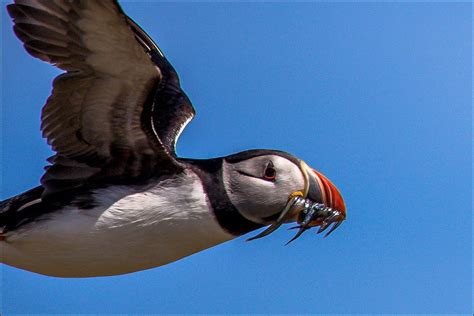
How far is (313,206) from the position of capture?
5730mm

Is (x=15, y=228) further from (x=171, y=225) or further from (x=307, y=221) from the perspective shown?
(x=307, y=221)

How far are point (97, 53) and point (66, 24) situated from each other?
0.24 metres

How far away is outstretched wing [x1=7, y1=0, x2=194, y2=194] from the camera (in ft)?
17.8

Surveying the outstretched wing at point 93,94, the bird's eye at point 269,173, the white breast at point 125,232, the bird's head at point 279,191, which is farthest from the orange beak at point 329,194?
the outstretched wing at point 93,94

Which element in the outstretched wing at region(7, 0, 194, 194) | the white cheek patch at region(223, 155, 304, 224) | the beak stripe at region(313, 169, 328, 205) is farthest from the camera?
the beak stripe at region(313, 169, 328, 205)

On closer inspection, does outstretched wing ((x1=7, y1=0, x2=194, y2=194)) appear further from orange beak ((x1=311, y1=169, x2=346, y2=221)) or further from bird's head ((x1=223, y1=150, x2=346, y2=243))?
orange beak ((x1=311, y1=169, x2=346, y2=221))

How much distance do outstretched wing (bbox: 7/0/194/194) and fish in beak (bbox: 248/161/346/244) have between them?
2.40 ft

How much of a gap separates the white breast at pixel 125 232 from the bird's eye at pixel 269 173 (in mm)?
401

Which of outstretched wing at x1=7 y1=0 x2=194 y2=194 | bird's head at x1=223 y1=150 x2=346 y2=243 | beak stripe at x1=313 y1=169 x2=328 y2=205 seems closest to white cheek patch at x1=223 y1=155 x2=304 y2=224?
bird's head at x1=223 y1=150 x2=346 y2=243

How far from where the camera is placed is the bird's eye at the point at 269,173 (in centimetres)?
571

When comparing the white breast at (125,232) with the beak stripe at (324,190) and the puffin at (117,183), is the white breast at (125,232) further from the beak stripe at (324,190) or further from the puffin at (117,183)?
the beak stripe at (324,190)

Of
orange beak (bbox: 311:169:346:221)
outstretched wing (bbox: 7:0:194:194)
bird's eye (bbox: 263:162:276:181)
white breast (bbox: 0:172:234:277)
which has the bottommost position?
white breast (bbox: 0:172:234:277)

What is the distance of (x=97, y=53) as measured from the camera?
5.49 meters

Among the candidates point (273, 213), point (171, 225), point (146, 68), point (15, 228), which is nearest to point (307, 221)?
point (273, 213)
